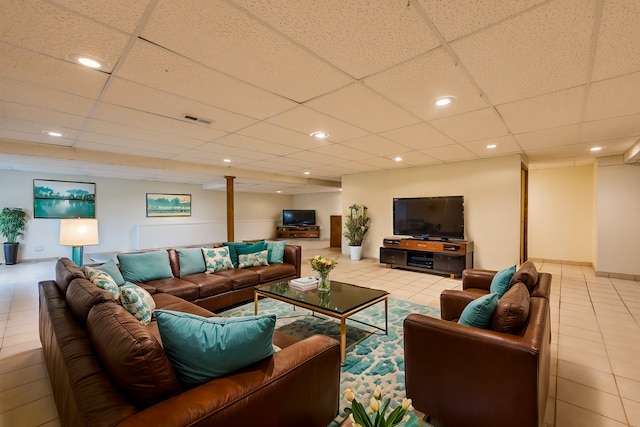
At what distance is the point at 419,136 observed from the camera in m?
3.78

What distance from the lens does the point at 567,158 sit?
17.8 ft

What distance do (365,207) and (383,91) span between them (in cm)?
510

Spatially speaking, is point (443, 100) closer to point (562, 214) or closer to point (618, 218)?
point (618, 218)

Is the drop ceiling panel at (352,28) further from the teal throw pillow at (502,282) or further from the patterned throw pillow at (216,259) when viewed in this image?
the patterned throw pillow at (216,259)

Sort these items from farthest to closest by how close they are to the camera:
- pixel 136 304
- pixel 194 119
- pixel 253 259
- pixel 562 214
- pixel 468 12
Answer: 1. pixel 562 214
2. pixel 253 259
3. pixel 194 119
4. pixel 136 304
5. pixel 468 12

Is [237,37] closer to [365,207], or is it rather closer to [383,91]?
[383,91]

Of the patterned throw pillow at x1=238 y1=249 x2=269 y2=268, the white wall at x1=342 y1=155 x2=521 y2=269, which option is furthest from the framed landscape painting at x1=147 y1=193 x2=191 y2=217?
the white wall at x1=342 y1=155 x2=521 y2=269

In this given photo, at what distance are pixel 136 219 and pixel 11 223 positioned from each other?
270 cm

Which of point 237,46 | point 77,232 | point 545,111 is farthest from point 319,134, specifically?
point 77,232

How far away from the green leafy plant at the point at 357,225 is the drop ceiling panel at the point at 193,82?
4747mm

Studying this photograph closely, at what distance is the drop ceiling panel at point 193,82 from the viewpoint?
6.01ft

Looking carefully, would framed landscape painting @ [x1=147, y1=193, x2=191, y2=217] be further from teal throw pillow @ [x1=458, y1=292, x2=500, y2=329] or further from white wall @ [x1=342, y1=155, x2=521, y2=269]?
teal throw pillow @ [x1=458, y1=292, x2=500, y2=329]

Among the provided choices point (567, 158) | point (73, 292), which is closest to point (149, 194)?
point (73, 292)

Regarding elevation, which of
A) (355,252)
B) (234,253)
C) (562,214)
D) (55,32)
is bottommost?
(355,252)
